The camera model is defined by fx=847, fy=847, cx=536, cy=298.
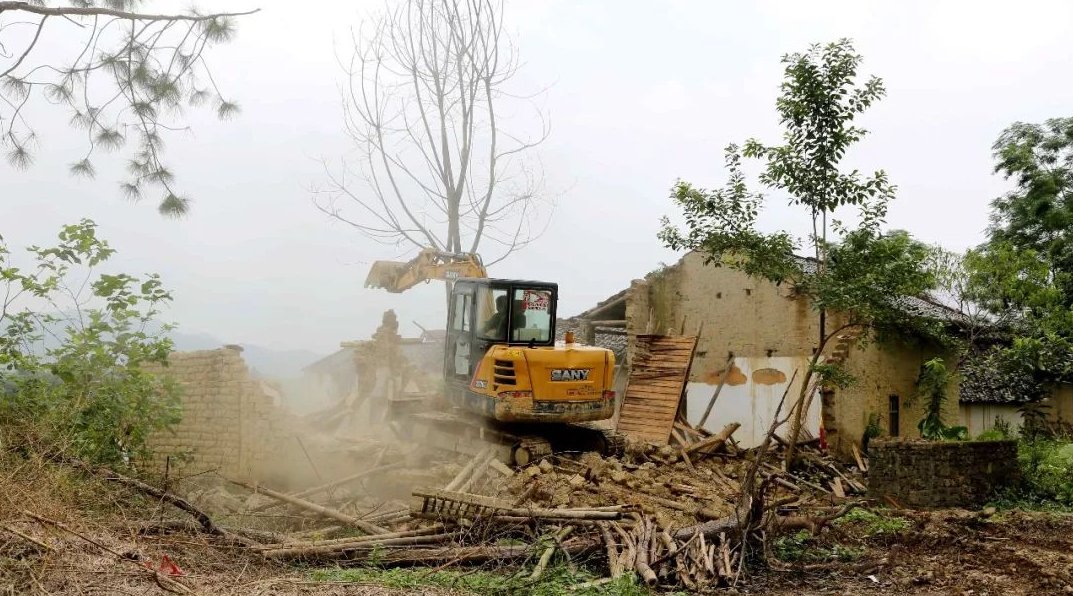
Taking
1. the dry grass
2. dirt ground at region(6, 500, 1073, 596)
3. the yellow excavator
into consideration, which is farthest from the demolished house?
the dry grass

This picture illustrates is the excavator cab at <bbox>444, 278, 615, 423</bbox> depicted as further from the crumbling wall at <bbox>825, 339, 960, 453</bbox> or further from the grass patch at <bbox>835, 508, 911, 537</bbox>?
the crumbling wall at <bbox>825, 339, 960, 453</bbox>

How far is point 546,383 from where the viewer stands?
40.6ft

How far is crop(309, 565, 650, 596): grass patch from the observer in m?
7.01

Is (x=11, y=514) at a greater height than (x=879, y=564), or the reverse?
(x=11, y=514)

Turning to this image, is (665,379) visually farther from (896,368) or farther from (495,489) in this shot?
(495,489)

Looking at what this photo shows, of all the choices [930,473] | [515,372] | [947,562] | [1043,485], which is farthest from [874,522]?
[515,372]

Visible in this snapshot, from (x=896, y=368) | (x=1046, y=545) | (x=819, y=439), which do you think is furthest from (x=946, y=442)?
(x=896, y=368)

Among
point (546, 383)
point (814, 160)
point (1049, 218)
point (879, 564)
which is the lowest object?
point (879, 564)

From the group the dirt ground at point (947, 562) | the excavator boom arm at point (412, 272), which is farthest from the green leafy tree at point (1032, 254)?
the excavator boom arm at point (412, 272)

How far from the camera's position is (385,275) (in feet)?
49.4

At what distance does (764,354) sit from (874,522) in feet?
25.1

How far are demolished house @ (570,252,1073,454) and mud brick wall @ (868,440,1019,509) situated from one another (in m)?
3.88

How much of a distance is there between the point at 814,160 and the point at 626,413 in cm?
650

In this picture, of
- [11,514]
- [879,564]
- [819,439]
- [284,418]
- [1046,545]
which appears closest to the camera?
[11,514]
